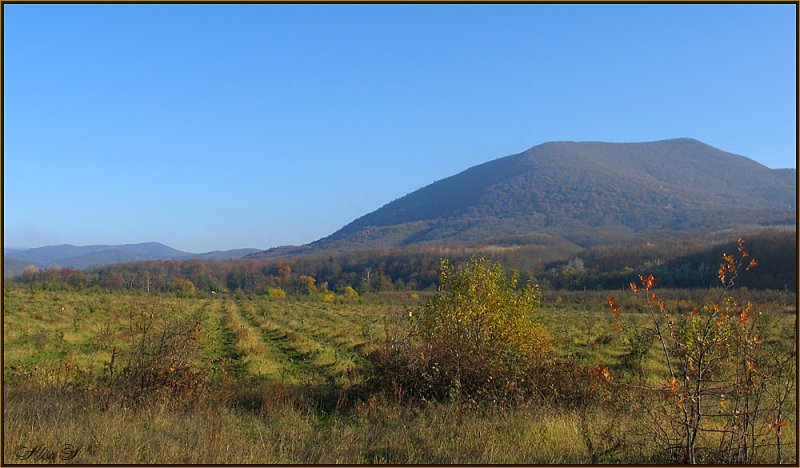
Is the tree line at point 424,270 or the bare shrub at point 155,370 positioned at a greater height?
the bare shrub at point 155,370

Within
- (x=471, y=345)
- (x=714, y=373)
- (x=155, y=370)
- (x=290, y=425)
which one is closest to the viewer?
(x=714, y=373)

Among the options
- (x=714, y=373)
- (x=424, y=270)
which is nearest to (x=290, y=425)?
(x=714, y=373)

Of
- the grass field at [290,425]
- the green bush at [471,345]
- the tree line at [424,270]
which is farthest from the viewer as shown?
the tree line at [424,270]

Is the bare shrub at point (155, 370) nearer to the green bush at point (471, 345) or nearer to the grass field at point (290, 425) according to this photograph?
the grass field at point (290, 425)

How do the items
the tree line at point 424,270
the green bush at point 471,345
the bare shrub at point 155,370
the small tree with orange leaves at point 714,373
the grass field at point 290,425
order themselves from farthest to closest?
1. the tree line at point 424,270
2. the green bush at point 471,345
3. the bare shrub at point 155,370
4. the grass field at point 290,425
5. the small tree with orange leaves at point 714,373

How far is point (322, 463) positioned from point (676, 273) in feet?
283

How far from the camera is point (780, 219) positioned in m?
146

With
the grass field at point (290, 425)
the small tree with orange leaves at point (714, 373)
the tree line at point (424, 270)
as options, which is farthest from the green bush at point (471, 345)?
the tree line at point (424, 270)

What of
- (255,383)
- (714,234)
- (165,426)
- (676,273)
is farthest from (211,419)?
(714,234)

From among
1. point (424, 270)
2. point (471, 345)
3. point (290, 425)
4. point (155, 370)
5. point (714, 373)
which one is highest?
point (714, 373)

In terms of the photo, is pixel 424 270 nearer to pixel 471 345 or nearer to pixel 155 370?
pixel 471 345

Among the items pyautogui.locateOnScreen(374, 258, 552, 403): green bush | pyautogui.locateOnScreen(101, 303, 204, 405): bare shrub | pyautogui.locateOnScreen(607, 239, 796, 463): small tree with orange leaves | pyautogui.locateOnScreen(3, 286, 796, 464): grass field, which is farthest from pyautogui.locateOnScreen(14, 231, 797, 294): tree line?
pyautogui.locateOnScreen(607, 239, 796, 463): small tree with orange leaves

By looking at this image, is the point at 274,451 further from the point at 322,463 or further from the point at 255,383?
the point at 255,383

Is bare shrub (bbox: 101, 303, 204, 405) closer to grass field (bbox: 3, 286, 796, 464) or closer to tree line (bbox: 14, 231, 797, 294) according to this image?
grass field (bbox: 3, 286, 796, 464)
